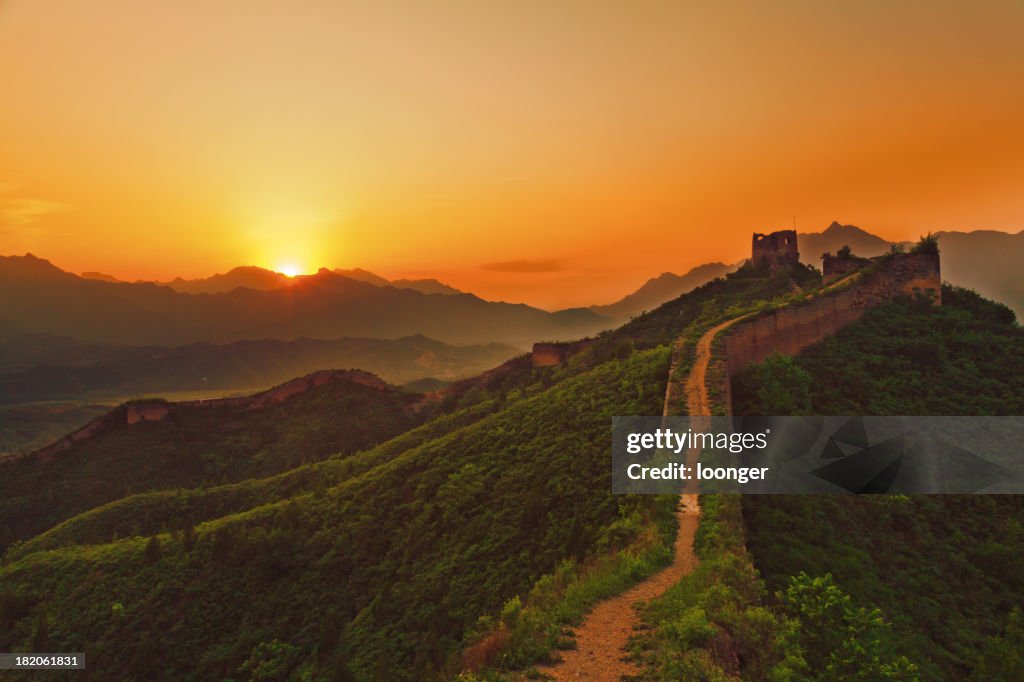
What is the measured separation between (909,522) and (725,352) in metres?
7.34

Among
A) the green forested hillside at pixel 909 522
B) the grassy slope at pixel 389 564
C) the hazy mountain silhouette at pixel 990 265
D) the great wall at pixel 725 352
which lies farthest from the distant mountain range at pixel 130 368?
the hazy mountain silhouette at pixel 990 265

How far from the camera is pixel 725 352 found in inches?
766

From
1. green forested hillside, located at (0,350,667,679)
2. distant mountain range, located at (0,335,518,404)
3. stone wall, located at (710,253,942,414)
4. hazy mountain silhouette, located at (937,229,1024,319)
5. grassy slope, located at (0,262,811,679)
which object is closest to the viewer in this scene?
grassy slope, located at (0,262,811,679)

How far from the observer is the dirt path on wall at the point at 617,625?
7.57 m

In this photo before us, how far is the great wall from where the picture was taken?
26.7 feet

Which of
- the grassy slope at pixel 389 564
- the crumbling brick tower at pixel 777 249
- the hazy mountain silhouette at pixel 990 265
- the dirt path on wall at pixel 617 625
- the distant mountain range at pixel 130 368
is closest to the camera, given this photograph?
the dirt path on wall at pixel 617 625

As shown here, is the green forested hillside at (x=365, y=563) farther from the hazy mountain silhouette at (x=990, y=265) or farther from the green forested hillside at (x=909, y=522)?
the hazy mountain silhouette at (x=990, y=265)

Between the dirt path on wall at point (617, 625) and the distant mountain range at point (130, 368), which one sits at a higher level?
the distant mountain range at point (130, 368)

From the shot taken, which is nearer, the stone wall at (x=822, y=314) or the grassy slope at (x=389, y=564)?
the grassy slope at (x=389, y=564)

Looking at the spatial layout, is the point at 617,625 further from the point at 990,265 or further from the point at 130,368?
the point at 990,265

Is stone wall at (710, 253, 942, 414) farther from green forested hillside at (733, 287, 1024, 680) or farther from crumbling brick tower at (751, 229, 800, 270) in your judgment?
crumbling brick tower at (751, 229, 800, 270)

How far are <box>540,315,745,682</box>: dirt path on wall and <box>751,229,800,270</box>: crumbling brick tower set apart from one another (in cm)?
5096

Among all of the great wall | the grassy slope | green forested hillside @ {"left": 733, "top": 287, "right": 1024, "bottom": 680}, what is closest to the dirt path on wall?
the great wall

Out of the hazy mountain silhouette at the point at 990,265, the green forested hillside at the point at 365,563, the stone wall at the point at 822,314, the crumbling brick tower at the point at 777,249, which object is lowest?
the green forested hillside at the point at 365,563
